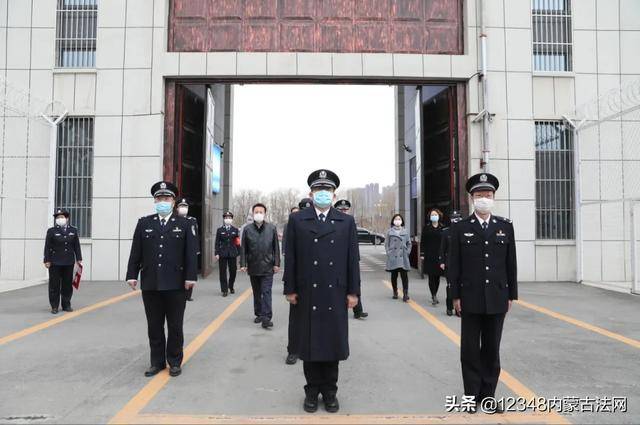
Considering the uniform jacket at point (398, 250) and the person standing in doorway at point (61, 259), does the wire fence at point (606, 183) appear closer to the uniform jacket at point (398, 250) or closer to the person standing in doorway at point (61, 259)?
the uniform jacket at point (398, 250)

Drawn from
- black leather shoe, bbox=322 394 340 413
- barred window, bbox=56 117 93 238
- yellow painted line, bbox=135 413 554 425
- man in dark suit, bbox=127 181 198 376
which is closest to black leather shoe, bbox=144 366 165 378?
man in dark suit, bbox=127 181 198 376

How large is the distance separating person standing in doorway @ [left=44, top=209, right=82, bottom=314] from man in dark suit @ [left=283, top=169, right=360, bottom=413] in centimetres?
Answer: 601

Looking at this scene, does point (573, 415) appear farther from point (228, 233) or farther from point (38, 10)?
point (38, 10)

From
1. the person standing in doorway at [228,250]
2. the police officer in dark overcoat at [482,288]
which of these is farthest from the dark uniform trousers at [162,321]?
the person standing in doorway at [228,250]

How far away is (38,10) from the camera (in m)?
12.4

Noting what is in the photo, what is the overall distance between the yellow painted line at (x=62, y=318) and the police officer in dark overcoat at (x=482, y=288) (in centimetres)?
577

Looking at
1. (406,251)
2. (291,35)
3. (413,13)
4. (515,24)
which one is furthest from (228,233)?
(515,24)

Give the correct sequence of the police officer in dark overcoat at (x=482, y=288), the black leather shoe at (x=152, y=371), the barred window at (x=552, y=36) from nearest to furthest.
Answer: the police officer in dark overcoat at (x=482, y=288)
the black leather shoe at (x=152, y=371)
the barred window at (x=552, y=36)

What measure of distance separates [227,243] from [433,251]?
15.8ft

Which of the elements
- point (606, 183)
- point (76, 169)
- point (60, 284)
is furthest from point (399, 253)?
point (76, 169)

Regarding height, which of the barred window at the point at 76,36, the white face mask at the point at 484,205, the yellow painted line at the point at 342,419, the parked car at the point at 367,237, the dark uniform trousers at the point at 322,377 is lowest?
the yellow painted line at the point at 342,419

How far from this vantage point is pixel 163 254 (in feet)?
15.6

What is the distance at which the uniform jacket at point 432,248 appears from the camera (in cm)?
882

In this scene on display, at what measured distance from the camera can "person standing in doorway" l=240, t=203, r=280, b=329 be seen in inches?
274
